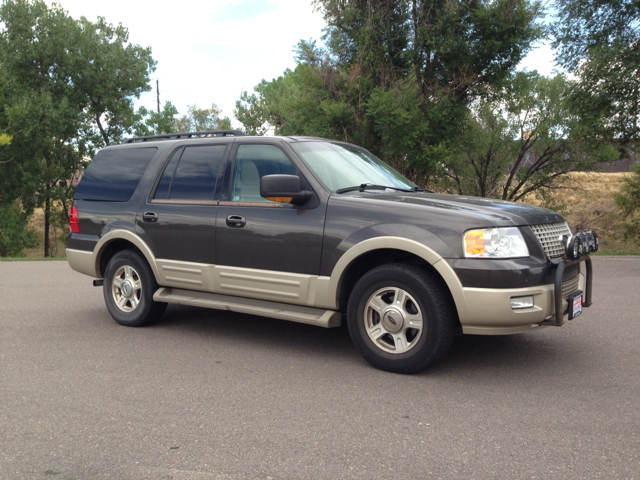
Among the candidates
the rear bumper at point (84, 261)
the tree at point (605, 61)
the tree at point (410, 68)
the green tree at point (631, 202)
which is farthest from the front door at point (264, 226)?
the green tree at point (631, 202)

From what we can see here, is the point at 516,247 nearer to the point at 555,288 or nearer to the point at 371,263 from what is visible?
the point at 555,288

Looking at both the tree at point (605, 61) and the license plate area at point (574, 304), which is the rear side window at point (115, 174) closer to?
the license plate area at point (574, 304)

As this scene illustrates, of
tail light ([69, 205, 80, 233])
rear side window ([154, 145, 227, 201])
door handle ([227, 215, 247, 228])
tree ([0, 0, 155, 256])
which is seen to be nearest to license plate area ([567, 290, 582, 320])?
door handle ([227, 215, 247, 228])

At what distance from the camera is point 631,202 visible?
89.0ft

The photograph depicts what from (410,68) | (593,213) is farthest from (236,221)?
(593,213)

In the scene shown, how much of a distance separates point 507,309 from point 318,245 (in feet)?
5.42

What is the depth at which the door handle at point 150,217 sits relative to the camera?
6430 millimetres

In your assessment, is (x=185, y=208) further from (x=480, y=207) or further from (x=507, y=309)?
(x=507, y=309)

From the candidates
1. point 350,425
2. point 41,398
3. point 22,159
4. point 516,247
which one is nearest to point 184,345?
point 41,398

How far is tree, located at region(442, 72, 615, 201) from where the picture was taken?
2717 cm

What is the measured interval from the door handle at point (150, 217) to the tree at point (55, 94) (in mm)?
24962

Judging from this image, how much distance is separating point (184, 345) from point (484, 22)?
16027 mm

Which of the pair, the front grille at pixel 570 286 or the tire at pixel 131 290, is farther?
the tire at pixel 131 290

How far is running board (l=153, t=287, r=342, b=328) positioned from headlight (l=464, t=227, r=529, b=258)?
132cm
